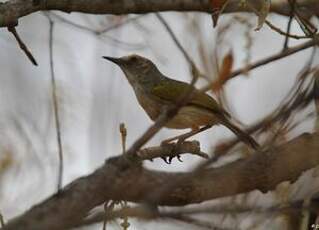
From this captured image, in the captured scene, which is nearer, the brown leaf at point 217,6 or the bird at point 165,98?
the brown leaf at point 217,6

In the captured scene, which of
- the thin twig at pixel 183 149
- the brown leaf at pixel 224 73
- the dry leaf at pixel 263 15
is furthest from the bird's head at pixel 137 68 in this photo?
the brown leaf at pixel 224 73

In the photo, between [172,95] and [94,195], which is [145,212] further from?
[172,95]

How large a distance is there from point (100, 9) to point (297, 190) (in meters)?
1.82

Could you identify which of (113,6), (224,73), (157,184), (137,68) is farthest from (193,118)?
(157,184)

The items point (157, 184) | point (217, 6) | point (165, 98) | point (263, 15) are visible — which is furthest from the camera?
point (165, 98)

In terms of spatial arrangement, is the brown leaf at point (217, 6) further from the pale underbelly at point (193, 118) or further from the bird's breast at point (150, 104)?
the bird's breast at point (150, 104)

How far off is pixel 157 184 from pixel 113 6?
2.57 metres

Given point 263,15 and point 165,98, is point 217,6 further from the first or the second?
point 165,98

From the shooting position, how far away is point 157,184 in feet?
6.33

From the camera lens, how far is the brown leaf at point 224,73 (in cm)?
194

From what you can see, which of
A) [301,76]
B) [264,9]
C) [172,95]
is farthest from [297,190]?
[172,95]

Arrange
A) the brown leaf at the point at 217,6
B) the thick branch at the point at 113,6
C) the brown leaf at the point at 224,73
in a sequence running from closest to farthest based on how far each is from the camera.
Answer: the brown leaf at the point at 224,73 < the brown leaf at the point at 217,6 < the thick branch at the point at 113,6

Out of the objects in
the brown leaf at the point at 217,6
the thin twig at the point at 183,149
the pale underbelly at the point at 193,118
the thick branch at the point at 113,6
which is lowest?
the pale underbelly at the point at 193,118

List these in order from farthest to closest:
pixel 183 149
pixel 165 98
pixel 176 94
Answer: pixel 165 98, pixel 176 94, pixel 183 149
